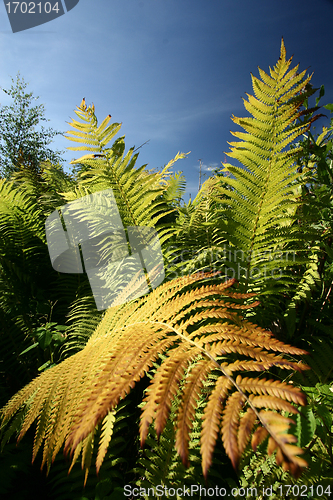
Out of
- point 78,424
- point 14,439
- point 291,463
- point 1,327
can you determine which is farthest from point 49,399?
point 1,327

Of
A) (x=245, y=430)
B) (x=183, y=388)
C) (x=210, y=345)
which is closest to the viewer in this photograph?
(x=245, y=430)

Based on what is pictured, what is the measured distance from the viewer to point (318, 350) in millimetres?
925

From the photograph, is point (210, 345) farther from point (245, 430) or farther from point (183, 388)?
point (245, 430)

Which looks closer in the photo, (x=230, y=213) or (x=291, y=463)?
(x=291, y=463)

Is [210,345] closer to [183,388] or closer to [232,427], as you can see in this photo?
[183,388]

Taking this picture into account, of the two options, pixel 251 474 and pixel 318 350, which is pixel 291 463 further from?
pixel 318 350

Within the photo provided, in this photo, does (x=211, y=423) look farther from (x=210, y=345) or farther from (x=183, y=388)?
(x=210, y=345)

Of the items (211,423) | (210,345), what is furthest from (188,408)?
(210,345)

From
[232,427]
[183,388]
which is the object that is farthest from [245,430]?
[183,388]

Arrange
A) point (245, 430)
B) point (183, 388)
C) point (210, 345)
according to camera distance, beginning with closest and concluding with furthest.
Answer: point (245, 430) < point (183, 388) < point (210, 345)

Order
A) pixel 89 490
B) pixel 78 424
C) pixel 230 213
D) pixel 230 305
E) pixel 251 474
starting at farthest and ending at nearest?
pixel 230 213
pixel 89 490
pixel 251 474
pixel 230 305
pixel 78 424

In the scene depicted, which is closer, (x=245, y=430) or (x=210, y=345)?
(x=245, y=430)

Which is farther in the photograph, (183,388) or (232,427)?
(183,388)

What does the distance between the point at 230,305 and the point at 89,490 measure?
82 cm
